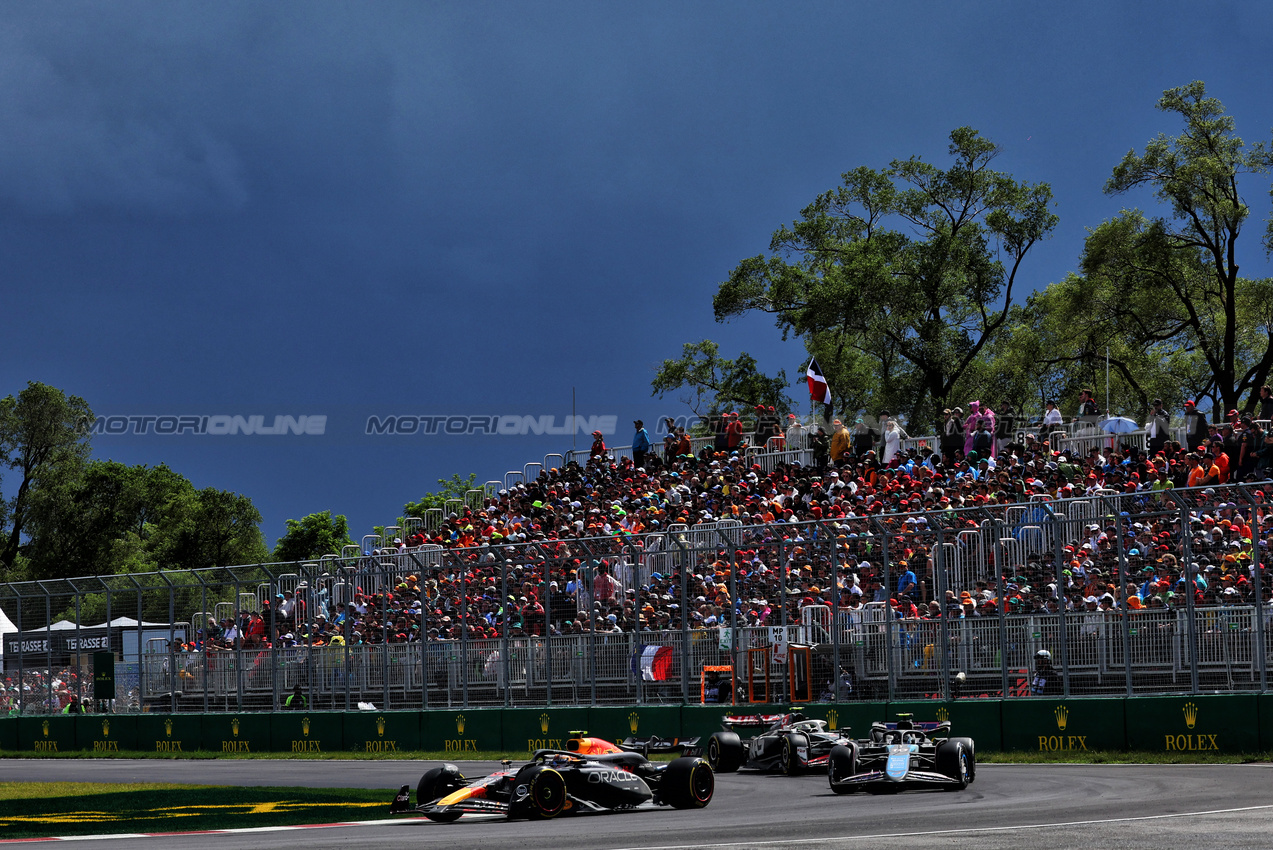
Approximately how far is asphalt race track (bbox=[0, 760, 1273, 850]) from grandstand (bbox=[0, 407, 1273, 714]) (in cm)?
294

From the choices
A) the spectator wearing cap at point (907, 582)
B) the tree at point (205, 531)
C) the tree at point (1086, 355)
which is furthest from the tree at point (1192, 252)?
the tree at point (205, 531)

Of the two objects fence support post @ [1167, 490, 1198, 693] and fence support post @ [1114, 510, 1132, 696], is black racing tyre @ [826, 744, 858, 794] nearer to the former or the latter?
fence support post @ [1114, 510, 1132, 696]

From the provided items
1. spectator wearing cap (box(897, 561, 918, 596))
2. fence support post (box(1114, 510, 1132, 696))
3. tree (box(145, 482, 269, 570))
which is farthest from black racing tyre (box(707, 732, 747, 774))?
tree (box(145, 482, 269, 570))

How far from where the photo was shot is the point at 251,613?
29.2m

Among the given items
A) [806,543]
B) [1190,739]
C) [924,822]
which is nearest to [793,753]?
[806,543]

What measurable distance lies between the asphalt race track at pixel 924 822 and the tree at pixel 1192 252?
2963cm

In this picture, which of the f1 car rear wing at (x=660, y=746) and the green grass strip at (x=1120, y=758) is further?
the green grass strip at (x=1120, y=758)

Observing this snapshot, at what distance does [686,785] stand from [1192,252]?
123 ft

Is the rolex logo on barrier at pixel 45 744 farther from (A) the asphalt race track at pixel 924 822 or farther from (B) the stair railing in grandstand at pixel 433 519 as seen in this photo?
(A) the asphalt race track at pixel 924 822

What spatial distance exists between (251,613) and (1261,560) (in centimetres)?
1953

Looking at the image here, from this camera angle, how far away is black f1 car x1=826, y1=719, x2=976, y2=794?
47.6 ft

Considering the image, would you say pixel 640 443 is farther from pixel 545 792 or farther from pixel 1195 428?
pixel 545 792

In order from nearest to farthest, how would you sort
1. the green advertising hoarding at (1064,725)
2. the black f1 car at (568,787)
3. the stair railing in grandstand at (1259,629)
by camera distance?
the black f1 car at (568,787)
the stair railing in grandstand at (1259,629)
the green advertising hoarding at (1064,725)

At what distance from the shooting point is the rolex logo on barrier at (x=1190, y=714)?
1825 centimetres
